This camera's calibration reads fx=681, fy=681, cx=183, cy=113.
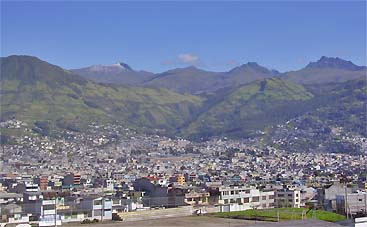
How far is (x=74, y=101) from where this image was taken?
4343 inches

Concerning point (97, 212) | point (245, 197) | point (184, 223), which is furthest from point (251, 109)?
point (184, 223)

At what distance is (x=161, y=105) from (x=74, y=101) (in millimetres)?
25074

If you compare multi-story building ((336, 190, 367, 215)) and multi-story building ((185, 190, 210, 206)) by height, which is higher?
multi-story building ((185, 190, 210, 206))

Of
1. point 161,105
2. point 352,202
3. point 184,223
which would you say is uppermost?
point 161,105


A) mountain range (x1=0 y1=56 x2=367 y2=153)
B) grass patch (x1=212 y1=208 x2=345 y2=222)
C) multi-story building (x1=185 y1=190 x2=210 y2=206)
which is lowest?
grass patch (x1=212 y1=208 x2=345 y2=222)

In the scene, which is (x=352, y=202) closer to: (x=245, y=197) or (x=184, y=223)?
(x=245, y=197)

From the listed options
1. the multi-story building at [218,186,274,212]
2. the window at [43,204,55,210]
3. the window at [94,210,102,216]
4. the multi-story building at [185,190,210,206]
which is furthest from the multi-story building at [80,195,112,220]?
the multi-story building at [218,186,274,212]

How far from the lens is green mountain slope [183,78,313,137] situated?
106812 millimetres

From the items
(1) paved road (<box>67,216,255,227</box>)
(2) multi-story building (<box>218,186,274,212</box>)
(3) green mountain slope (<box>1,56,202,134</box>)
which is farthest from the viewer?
(3) green mountain slope (<box>1,56,202,134</box>)

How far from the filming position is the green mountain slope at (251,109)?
4205 inches

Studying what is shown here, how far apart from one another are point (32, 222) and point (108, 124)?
8175 centimetres

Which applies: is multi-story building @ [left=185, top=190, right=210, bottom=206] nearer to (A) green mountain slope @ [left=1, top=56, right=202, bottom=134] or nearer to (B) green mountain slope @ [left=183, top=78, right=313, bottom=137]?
(A) green mountain slope @ [left=1, top=56, right=202, bottom=134]

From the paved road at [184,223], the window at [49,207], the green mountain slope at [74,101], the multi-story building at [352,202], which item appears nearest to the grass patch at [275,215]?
the paved road at [184,223]

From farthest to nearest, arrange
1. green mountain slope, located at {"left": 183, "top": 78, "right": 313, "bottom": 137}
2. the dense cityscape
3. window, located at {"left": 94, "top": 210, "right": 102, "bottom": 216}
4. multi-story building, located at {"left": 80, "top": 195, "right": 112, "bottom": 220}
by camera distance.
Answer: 1. green mountain slope, located at {"left": 183, "top": 78, "right": 313, "bottom": 137}
2. the dense cityscape
3. window, located at {"left": 94, "top": 210, "right": 102, "bottom": 216}
4. multi-story building, located at {"left": 80, "top": 195, "right": 112, "bottom": 220}
